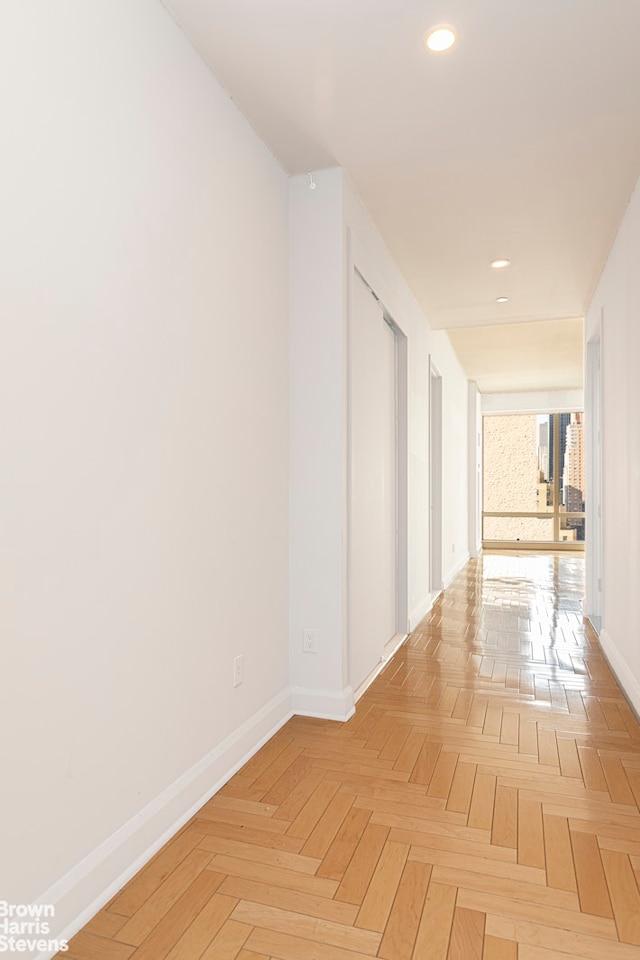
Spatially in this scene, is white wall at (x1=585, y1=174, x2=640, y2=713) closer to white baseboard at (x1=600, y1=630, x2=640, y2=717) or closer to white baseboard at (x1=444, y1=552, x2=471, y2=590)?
white baseboard at (x1=600, y1=630, x2=640, y2=717)

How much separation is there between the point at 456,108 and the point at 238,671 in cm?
240

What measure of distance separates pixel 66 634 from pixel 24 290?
79 centimetres

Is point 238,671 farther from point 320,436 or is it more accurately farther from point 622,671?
point 622,671

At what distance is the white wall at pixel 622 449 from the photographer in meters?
3.11

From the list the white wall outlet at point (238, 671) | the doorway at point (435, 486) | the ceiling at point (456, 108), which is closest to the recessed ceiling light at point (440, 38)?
the ceiling at point (456, 108)

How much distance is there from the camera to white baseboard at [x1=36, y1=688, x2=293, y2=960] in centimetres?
145

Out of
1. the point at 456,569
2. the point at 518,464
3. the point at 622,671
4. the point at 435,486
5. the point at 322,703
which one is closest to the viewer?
the point at 322,703

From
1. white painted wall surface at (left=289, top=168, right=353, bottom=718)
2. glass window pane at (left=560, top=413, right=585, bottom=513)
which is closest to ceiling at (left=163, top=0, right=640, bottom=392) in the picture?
white painted wall surface at (left=289, top=168, right=353, bottom=718)

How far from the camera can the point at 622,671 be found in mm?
3326

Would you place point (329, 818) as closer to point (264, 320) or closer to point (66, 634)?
point (66, 634)

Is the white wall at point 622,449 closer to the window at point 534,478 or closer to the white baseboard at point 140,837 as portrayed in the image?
the white baseboard at point 140,837

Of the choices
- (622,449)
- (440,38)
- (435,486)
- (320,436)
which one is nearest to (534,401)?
(435,486)

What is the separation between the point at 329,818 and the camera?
199 cm

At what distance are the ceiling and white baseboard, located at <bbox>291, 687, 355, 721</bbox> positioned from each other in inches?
96.7
